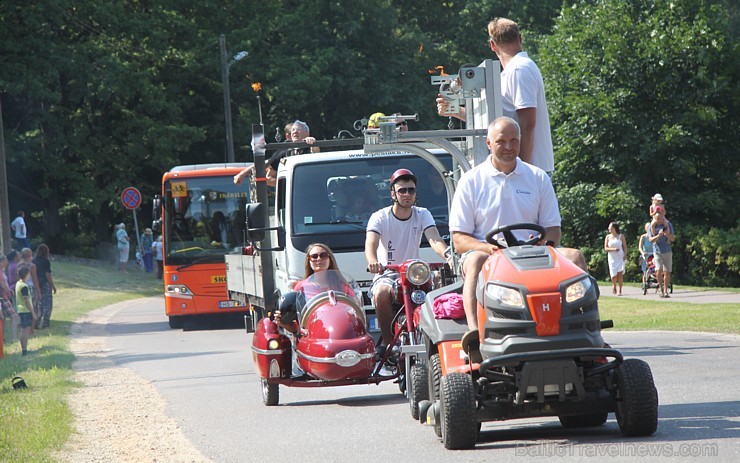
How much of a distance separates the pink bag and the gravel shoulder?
1.85 metres

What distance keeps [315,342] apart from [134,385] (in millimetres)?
4418

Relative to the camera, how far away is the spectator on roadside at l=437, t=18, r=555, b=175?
920cm

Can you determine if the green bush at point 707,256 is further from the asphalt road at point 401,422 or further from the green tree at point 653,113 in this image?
the asphalt road at point 401,422

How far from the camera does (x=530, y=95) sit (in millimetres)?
9227

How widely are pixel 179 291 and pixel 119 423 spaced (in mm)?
14202

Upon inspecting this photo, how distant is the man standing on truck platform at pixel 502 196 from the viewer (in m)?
8.24

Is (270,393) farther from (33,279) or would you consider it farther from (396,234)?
(33,279)

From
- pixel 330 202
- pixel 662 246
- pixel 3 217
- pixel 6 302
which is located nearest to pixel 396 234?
pixel 330 202

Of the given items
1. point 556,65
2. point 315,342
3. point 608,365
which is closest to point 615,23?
point 556,65

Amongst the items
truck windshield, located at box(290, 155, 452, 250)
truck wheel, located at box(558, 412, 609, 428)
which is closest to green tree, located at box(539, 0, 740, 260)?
truck windshield, located at box(290, 155, 452, 250)

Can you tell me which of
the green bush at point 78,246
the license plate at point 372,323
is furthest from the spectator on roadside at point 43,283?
the green bush at point 78,246

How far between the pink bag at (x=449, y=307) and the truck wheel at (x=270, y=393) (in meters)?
3.22

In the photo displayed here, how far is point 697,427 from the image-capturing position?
323 inches

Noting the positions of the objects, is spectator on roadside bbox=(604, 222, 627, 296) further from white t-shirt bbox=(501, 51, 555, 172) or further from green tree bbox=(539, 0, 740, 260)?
white t-shirt bbox=(501, 51, 555, 172)
